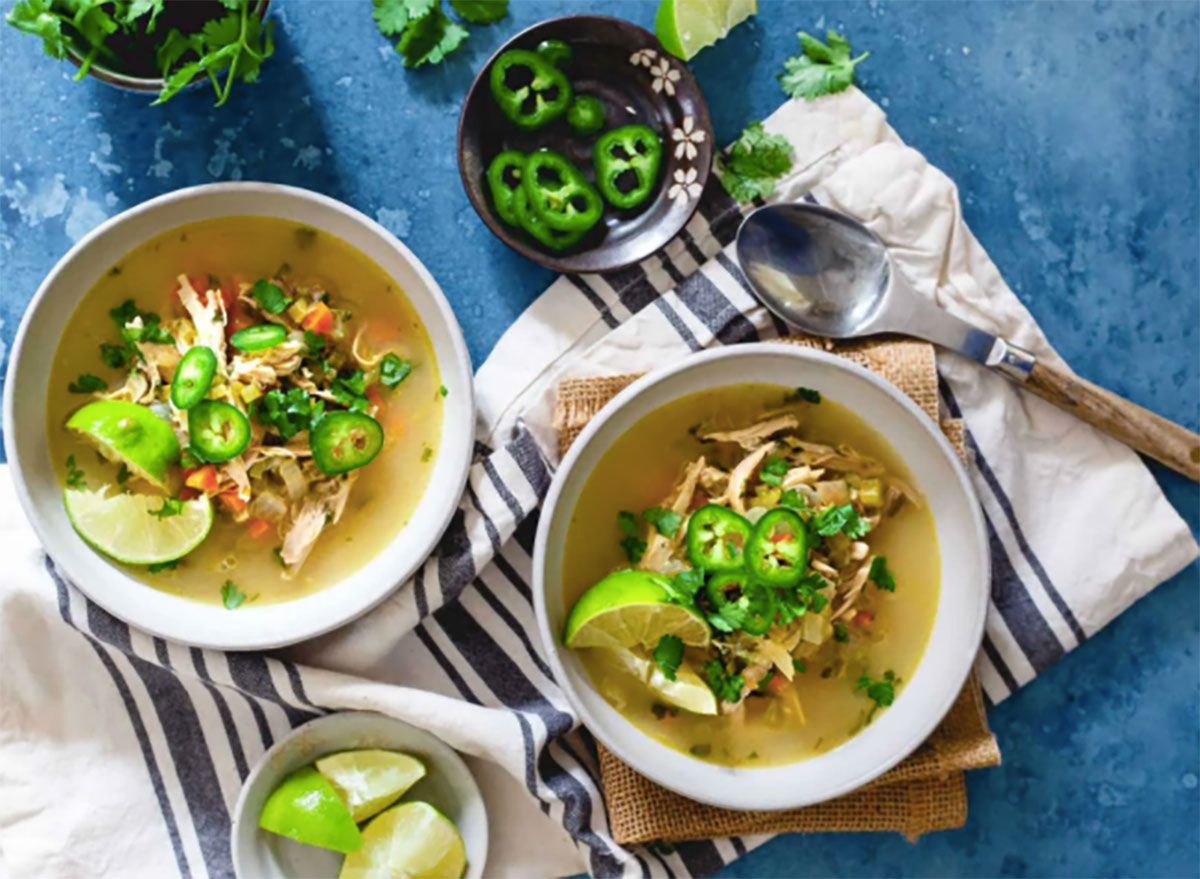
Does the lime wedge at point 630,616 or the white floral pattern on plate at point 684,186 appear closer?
the lime wedge at point 630,616

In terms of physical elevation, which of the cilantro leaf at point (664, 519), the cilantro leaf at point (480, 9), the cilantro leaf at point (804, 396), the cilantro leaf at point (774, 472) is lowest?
the cilantro leaf at point (774, 472)

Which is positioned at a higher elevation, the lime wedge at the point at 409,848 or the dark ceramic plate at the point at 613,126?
the dark ceramic plate at the point at 613,126

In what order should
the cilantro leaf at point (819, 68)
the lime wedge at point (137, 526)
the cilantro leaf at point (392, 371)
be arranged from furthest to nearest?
the cilantro leaf at point (819, 68) < the cilantro leaf at point (392, 371) < the lime wedge at point (137, 526)

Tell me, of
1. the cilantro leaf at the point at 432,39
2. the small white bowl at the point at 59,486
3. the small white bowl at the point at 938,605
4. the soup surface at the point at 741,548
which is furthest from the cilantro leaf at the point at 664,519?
the cilantro leaf at the point at 432,39

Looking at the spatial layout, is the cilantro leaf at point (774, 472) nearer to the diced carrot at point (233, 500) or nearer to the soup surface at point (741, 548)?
the soup surface at point (741, 548)

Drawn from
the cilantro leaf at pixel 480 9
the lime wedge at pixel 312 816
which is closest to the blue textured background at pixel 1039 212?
the cilantro leaf at pixel 480 9

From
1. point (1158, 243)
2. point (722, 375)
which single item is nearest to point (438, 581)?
point (722, 375)

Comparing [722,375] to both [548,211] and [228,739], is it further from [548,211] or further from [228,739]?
[228,739]

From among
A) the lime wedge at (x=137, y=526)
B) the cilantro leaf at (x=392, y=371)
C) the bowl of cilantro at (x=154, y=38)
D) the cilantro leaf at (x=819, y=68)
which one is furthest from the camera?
the cilantro leaf at (x=819, y=68)
